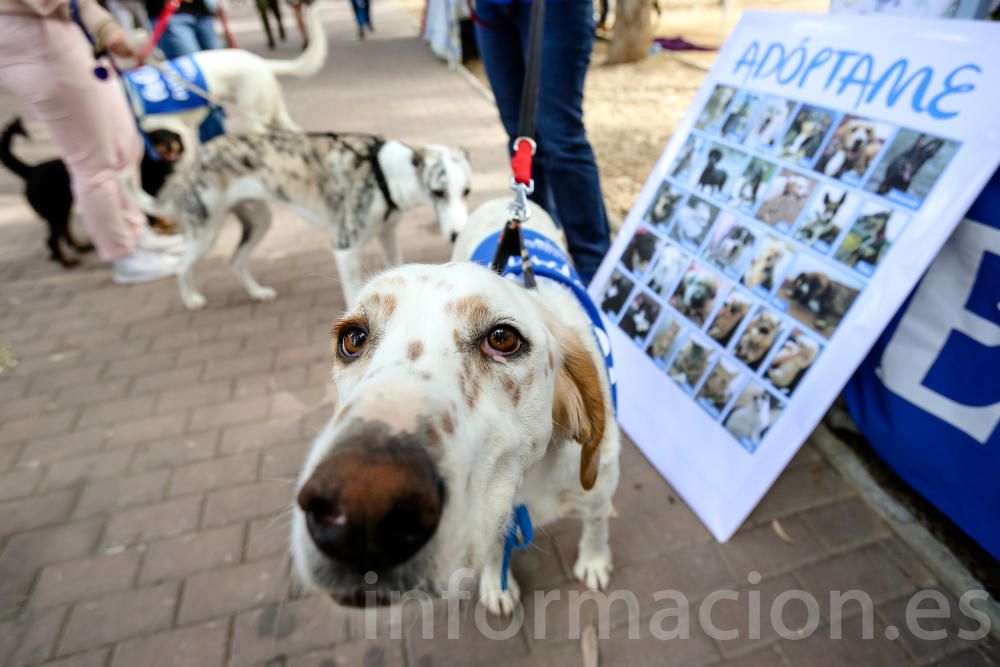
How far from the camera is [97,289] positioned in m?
4.17

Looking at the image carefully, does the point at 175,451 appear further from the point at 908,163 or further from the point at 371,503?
the point at 908,163

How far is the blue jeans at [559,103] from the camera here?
2.54 metres

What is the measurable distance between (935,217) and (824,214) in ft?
1.20

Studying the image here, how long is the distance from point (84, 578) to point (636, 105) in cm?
770

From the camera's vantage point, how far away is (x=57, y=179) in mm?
4035

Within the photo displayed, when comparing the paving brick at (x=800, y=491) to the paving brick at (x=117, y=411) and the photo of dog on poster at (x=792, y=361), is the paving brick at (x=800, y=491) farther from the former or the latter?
the paving brick at (x=117, y=411)

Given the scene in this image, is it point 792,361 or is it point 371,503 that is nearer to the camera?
point 371,503

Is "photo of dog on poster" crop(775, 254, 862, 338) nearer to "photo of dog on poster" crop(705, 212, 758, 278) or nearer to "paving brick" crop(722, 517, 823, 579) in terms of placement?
"photo of dog on poster" crop(705, 212, 758, 278)

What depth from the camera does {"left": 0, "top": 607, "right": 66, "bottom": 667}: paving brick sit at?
5.97 ft

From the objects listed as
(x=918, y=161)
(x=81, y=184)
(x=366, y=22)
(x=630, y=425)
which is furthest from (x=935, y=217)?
(x=366, y=22)

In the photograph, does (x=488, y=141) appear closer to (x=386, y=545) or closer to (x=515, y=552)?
(x=515, y=552)

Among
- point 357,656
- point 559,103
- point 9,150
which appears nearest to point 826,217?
point 559,103

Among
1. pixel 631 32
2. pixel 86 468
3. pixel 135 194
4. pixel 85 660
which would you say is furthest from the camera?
pixel 631 32

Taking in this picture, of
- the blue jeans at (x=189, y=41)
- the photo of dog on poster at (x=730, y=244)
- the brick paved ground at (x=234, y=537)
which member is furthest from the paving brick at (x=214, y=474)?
the blue jeans at (x=189, y=41)
